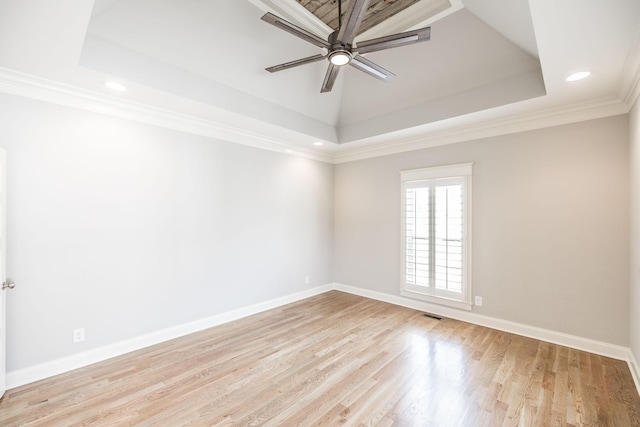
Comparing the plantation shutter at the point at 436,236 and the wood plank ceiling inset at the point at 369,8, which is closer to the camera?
the wood plank ceiling inset at the point at 369,8

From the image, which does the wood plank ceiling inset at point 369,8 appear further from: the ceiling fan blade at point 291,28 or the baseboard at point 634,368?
the baseboard at point 634,368

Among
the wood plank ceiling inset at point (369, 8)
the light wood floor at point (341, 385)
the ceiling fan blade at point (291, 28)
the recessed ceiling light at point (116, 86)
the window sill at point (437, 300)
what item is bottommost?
the light wood floor at point (341, 385)

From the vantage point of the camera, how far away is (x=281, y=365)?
9.29ft

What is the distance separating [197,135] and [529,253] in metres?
4.41

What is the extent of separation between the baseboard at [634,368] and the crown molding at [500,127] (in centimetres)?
244

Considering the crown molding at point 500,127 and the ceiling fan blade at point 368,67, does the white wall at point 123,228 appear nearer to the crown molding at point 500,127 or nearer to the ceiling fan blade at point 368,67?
the crown molding at point 500,127

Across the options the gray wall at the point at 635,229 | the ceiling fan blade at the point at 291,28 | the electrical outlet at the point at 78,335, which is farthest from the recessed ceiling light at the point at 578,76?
the electrical outlet at the point at 78,335

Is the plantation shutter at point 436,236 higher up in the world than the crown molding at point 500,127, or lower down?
lower down

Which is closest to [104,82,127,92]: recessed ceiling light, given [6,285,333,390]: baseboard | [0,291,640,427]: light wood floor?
[6,285,333,390]: baseboard

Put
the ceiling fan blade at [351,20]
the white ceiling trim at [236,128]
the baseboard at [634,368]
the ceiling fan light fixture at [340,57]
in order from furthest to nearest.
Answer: the white ceiling trim at [236,128] < the baseboard at [634,368] < the ceiling fan light fixture at [340,57] < the ceiling fan blade at [351,20]

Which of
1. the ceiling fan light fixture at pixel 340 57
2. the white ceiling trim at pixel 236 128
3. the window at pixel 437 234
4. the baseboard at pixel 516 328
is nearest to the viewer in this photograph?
the ceiling fan light fixture at pixel 340 57

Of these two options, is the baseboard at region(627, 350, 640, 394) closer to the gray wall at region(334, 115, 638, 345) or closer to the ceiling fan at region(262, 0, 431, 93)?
the gray wall at region(334, 115, 638, 345)

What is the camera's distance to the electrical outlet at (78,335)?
2770mm

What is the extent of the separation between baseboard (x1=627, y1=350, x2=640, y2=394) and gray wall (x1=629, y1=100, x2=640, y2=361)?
0.06 meters
